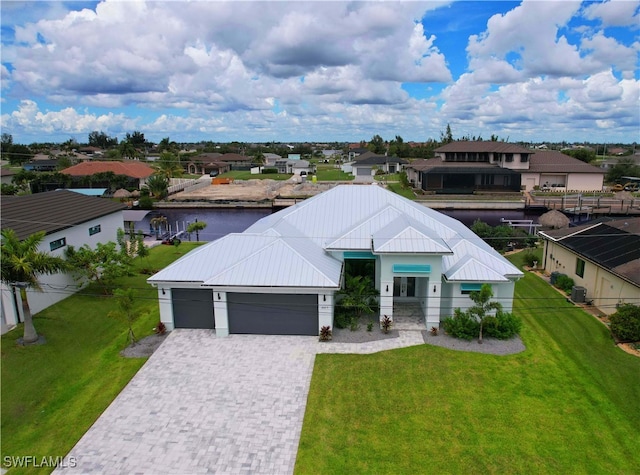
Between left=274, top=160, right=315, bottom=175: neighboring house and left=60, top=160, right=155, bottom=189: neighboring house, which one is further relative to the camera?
left=274, top=160, right=315, bottom=175: neighboring house

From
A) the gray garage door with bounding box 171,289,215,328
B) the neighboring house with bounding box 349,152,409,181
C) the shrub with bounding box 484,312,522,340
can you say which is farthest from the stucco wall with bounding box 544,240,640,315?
the neighboring house with bounding box 349,152,409,181

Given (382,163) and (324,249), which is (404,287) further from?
(382,163)

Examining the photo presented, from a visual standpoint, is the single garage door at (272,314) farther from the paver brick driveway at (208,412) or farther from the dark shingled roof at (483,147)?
the dark shingled roof at (483,147)

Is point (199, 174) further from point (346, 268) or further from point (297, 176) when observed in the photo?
point (346, 268)

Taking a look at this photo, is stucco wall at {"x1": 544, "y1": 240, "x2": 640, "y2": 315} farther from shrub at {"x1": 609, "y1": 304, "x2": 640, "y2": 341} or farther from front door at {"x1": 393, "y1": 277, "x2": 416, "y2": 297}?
front door at {"x1": 393, "y1": 277, "x2": 416, "y2": 297}

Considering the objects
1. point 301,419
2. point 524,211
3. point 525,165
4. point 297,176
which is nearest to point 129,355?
point 301,419
